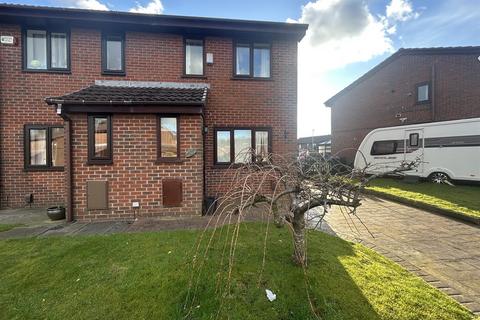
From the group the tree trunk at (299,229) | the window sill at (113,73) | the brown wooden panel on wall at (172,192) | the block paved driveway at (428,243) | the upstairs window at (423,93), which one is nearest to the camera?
the tree trunk at (299,229)

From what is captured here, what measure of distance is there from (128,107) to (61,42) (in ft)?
13.8

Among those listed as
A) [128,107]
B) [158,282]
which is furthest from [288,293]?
[128,107]

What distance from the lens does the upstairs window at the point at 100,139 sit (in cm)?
584

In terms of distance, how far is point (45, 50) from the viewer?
24.0 ft

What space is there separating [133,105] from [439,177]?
13506mm

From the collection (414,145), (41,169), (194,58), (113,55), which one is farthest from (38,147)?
(414,145)

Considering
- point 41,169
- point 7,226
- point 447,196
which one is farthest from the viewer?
point 447,196

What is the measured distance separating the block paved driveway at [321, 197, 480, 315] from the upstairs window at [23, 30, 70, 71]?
9.65m

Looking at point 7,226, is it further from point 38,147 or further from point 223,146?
point 223,146

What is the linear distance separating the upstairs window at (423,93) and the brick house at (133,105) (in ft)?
35.3

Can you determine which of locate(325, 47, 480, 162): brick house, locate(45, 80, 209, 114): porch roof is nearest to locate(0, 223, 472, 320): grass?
locate(45, 80, 209, 114): porch roof

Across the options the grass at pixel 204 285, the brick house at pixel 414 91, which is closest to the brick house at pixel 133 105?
the grass at pixel 204 285

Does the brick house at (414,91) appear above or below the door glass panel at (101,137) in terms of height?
above

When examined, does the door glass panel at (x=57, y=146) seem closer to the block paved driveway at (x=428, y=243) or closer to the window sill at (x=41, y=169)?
the window sill at (x=41, y=169)
